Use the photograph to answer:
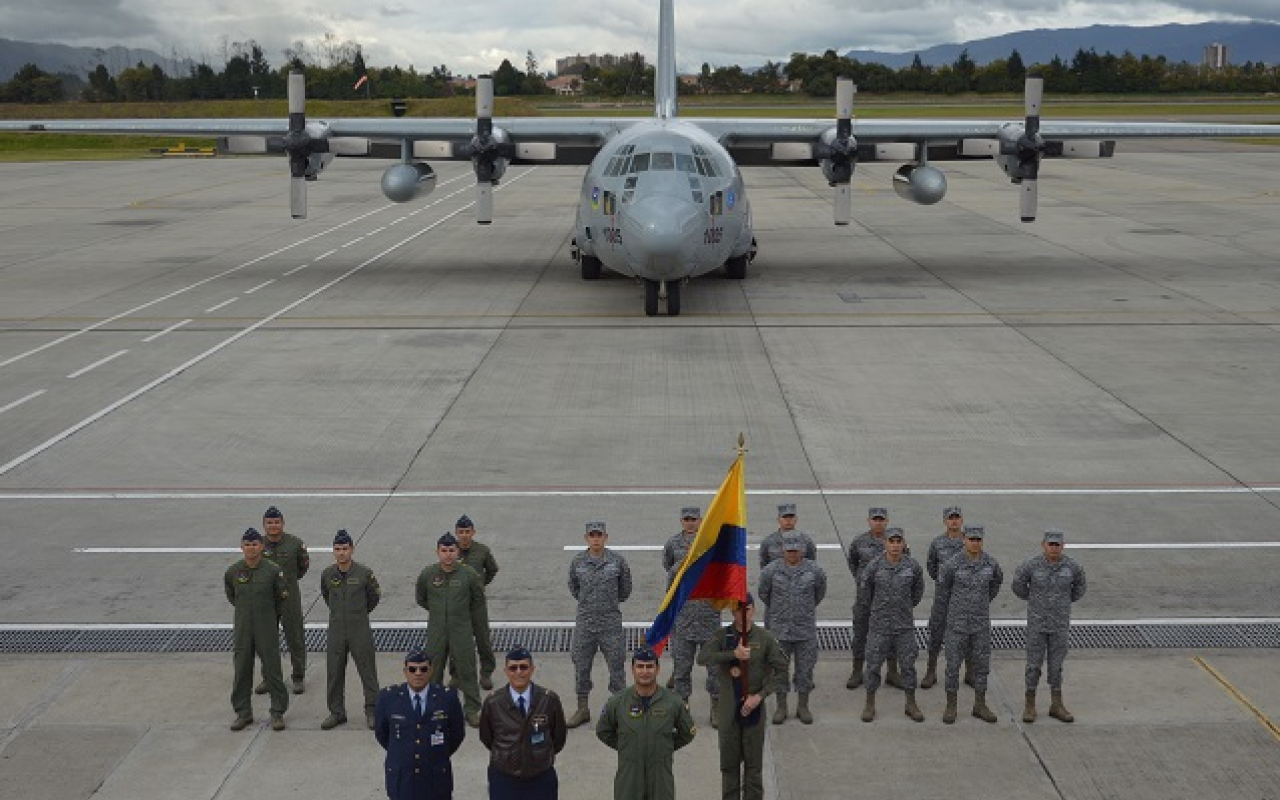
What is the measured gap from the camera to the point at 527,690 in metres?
7.61

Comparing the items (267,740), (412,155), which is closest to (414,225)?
(412,155)

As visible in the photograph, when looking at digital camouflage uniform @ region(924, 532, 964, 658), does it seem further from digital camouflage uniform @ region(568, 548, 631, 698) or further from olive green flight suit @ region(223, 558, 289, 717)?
olive green flight suit @ region(223, 558, 289, 717)

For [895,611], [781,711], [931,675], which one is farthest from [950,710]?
[781,711]

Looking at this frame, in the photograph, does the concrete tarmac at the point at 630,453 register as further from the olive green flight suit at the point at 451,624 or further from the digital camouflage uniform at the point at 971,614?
the olive green flight suit at the point at 451,624

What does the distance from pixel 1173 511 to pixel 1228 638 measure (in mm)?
3520

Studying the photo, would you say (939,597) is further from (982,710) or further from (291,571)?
(291,571)

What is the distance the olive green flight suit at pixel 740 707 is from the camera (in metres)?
8.20

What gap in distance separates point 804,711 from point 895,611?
102 centimetres

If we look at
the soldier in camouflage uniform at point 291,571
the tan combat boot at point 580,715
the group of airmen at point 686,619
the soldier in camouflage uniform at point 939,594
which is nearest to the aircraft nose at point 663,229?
the soldier in camouflage uniform at point 939,594

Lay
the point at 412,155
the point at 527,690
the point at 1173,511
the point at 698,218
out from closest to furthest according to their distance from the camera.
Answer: the point at 527,690, the point at 1173,511, the point at 698,218, the point at 412,155

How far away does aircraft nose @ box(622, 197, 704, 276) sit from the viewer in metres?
23.4

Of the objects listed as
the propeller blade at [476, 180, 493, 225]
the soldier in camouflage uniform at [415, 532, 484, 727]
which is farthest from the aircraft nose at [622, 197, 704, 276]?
the soldier in camouflage uniform at [415, 532, 484, 727]

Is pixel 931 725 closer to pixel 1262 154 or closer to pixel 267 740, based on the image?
pixel 267 740

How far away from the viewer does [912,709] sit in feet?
31.6
